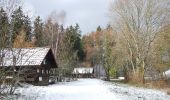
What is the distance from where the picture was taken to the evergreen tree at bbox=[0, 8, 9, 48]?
12883 mm

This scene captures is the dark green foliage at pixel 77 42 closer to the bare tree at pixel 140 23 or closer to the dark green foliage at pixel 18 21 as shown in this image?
the bare tree at pixel 140 23

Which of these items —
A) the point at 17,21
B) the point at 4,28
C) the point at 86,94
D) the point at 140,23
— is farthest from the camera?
the point at 140,23

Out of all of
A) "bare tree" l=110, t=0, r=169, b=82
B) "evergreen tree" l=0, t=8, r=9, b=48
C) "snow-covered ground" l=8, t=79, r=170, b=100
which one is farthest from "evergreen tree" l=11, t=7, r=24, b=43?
"bare tree" l=110, t=0, r=169, b=82

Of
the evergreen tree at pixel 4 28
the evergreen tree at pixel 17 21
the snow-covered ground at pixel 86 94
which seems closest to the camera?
the evergreen tree at pixel 4 28

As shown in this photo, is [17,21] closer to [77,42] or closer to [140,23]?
[140,23]

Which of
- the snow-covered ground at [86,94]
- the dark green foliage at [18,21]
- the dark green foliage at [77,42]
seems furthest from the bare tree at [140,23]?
the dark green foliage at [77,42]

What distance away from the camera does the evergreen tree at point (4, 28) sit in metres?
12.9

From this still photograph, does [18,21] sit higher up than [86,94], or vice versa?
[18,21]

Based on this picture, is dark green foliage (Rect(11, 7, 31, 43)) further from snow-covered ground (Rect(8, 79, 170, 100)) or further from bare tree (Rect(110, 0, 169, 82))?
bare tree (Rect(110, 0, 169, 82))

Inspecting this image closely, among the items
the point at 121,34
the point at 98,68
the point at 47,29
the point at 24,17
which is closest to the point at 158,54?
the point at 121,34

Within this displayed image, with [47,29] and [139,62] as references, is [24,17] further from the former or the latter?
[47,29]

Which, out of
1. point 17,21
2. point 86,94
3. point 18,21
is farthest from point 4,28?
point 86,94

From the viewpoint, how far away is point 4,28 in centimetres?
1289

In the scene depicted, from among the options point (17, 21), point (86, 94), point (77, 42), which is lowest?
point (86, 94)
